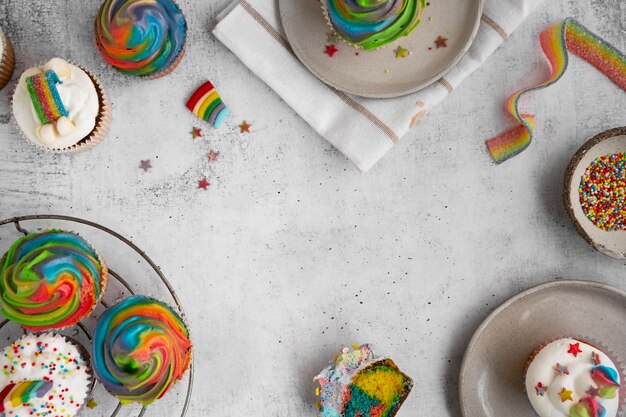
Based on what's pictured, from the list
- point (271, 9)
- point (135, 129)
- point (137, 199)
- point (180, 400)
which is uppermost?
point (271, 9)

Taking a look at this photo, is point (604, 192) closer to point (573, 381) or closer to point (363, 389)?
point (573, 381)

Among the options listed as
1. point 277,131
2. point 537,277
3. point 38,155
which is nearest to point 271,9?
point 277,131

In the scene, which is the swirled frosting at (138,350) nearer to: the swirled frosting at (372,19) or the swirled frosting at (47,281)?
the swirled frosting at (47,281)

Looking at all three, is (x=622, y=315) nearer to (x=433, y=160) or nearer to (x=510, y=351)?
(x=510, y=351)

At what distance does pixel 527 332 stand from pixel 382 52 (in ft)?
3.81

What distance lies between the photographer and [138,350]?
2.02m

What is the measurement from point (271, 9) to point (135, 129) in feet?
2.22

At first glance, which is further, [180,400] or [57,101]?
[180,400]

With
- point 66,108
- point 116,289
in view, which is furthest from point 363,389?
point 66,108

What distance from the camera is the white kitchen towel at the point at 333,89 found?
2432mm

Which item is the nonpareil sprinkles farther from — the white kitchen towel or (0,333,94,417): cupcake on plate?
(0,333,94,417): cupcake on plate

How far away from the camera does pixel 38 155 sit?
2.44 metres

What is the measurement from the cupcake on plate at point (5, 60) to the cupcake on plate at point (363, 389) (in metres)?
1.56

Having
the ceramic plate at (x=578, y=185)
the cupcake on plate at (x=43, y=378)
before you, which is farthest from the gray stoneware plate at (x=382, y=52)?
the cupcake on plate at (x=43, y=378)
